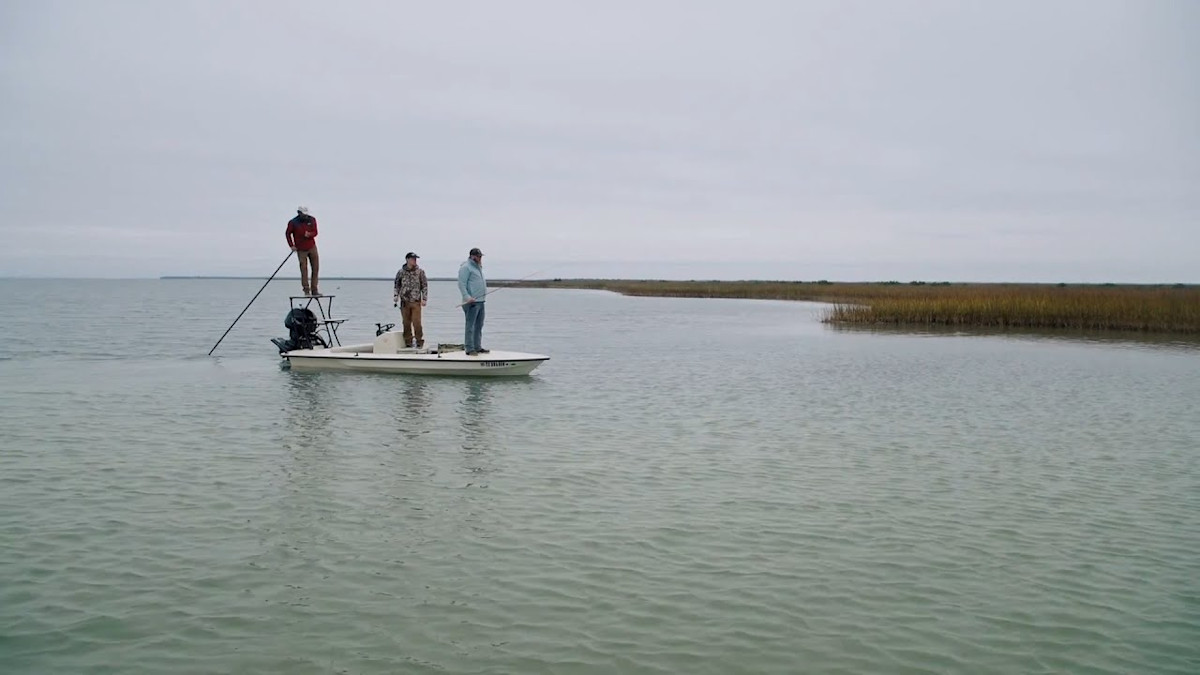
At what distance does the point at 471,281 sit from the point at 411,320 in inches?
85.6

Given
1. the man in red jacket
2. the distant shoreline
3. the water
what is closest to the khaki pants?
the man in red jacket

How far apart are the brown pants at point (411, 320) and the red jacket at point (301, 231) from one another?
2.33 metres

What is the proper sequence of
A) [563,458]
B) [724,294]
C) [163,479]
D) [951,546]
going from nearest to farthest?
[951,546] < [163,479] < [563,458] < [724,294]

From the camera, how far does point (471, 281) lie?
18.8 m

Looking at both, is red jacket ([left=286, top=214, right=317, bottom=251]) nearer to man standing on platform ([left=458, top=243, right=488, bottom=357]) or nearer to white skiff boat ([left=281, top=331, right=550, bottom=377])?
white skiff boat ([left=281, top=331, right=550, bottom=377])

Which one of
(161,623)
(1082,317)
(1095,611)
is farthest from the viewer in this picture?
(1082,317)

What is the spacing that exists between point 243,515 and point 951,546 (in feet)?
20.2

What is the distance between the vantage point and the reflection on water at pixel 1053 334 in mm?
30288

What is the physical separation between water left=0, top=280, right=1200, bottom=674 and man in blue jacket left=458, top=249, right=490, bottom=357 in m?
1.89

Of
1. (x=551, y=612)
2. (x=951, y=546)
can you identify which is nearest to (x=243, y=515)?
(x=551, y=612)

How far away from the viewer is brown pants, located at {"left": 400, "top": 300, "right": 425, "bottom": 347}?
65.3 ft

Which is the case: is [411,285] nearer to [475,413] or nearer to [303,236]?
[303,236]

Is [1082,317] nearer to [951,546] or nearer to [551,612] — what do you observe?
[951,546]

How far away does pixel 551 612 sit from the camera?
20.5 ft
